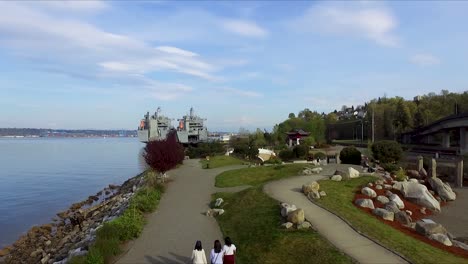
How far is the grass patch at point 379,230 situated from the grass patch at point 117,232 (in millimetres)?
8811

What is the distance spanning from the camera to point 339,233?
48.8 feet

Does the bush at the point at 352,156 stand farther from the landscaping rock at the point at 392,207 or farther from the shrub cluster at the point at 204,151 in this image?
the shrub cluster at the point at 204,151

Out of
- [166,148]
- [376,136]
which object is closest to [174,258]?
[166,148]

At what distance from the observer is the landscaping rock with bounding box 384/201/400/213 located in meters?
20.6

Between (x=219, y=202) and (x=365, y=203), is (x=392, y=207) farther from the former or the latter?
(x=219, y=202)

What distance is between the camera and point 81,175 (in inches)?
2616

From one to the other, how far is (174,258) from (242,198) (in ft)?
29.6

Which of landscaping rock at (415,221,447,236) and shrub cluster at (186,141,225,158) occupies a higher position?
shrub cluster at (186,141,225,158)

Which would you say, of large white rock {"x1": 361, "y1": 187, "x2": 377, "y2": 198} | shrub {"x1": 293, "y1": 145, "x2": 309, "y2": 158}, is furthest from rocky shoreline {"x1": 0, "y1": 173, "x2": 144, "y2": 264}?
shrub {"x1": 293, "y1": 145, "x2": 309, "y2": 158}

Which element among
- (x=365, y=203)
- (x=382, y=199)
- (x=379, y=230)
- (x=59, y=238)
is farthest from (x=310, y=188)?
(x=59, y=238)

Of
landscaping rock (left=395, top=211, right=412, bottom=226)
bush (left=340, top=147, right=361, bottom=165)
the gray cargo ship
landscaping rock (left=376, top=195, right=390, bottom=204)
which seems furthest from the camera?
the gray cargo ship

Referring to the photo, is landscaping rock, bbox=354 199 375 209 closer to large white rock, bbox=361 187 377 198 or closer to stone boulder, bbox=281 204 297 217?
large white rock, bbox=361 187 377 198

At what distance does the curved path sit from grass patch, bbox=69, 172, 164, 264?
692 centimetres

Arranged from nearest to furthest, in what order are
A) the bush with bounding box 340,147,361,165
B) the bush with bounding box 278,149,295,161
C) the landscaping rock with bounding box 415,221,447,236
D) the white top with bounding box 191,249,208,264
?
the white top with bounding box 191,249,208,264 < the landscaping rock with bounding box 415,221,447,236 < the bush with bounding box 340,147,361,165 < the bush with bounding box 278,149,295,161
